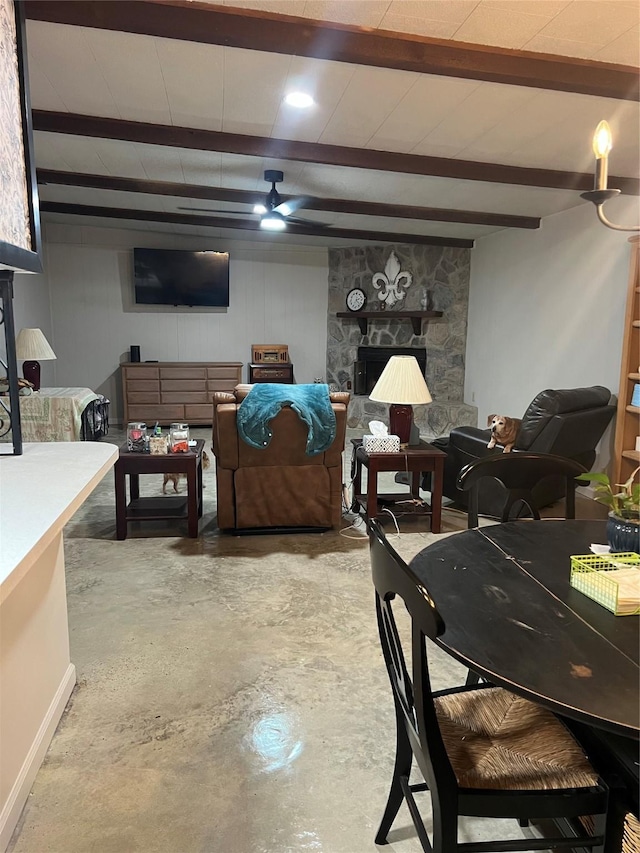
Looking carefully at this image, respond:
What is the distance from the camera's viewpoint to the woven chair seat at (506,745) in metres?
1.18

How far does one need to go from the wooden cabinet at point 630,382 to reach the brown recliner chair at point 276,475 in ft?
7.15

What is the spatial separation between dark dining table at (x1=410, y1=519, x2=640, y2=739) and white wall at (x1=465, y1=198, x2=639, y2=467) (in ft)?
11.2

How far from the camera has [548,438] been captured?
11.9ft

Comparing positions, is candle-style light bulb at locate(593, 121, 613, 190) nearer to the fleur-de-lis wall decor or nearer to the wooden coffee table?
the wooden coffee table

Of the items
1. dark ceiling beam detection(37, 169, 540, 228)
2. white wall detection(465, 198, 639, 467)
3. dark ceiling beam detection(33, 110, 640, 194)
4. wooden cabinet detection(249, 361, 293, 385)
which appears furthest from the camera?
wooden cabinet detection(249, 361, 293, 385)

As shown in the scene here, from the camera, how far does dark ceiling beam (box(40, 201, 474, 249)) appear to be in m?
6.42

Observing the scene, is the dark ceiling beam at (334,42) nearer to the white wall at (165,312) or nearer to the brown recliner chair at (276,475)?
the brown recliner chair at (276,475)

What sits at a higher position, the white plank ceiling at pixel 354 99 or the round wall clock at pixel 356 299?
the white plank ceiling at pixel 354 99

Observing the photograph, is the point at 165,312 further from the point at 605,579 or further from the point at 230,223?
the point at 605,579

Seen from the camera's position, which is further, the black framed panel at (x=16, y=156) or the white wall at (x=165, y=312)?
the white wall at (x=165, y=312)

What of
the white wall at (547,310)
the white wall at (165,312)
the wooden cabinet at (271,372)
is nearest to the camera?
the white wall at (547,310)

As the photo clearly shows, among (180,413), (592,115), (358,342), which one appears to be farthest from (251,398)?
(358,342)

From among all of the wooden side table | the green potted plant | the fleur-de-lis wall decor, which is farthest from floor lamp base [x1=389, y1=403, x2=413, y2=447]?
the fleur-de-lis wall decor

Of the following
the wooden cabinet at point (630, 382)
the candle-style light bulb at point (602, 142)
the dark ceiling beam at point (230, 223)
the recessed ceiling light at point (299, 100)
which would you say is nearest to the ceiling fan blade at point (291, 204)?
the recessed ceiling light at point (299, 100)
